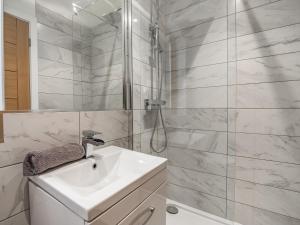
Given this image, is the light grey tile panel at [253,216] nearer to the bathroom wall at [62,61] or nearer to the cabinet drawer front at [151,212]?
the cabinet drawer front at [151,212]

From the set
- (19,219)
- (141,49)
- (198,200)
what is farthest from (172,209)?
(141,49)

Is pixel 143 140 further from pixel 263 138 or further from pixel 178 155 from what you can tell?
pixel 263 138

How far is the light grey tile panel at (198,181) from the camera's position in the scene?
149 cm

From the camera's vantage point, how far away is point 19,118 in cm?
69

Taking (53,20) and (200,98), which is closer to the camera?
(53,20)

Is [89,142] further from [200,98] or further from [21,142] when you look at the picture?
[200,98]

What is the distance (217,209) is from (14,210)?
1.56 meters

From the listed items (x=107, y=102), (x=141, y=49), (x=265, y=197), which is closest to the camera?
(x=107, y=102)

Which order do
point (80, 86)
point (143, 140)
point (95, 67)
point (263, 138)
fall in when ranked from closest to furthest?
1. point (80, 86)
2. point (95, 67)
3. point (263, 138)
4. point (143, 140)

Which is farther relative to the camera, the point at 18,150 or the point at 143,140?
the point at 143,140

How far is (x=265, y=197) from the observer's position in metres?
1.31

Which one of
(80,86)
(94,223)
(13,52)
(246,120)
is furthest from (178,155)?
(13,52)

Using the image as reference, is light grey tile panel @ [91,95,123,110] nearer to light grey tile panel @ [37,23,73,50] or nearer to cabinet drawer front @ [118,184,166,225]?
light grey tile panel @ [37,23,73,50]

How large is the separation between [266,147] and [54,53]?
5.51 feet
